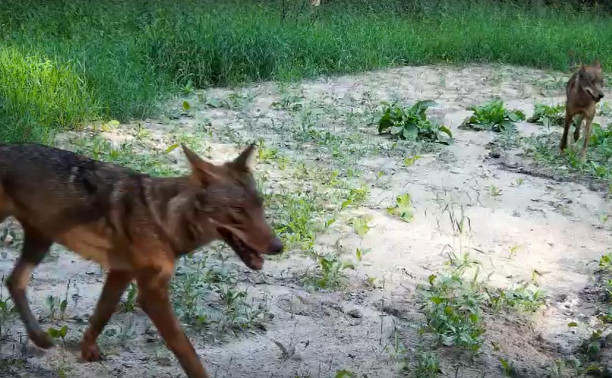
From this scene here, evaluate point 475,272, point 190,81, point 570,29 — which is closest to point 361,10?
point 570,29

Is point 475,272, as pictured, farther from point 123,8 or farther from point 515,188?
point 123,8

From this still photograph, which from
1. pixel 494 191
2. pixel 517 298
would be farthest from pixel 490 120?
pixel 517 298

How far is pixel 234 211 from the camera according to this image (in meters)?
3.46

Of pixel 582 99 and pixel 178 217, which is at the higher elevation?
pixel 178 217

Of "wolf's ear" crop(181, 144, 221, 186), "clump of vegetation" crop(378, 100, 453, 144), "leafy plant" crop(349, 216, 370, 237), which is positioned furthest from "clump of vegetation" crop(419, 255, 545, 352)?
"clump of vegetation" crop(378, 100, 453, 144)

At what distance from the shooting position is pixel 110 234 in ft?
12.2

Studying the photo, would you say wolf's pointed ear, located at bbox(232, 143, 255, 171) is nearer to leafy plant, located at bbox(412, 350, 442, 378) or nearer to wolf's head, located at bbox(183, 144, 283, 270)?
wolf's head, located at bbox(183, 144, 283, 270)

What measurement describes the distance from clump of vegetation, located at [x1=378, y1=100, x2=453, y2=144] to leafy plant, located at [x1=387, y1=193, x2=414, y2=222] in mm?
2307

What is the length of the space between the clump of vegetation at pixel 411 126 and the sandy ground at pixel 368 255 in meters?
0.22

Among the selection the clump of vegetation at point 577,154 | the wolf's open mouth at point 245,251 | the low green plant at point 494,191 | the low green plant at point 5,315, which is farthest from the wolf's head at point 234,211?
the clump of vegetation at point 577,154

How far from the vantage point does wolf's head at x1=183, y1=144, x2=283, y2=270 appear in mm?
3453

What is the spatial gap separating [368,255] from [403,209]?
1012 mm

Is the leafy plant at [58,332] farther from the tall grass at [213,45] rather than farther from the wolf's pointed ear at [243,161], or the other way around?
the tall grass at [213,45]

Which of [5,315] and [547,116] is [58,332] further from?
[547,116]
